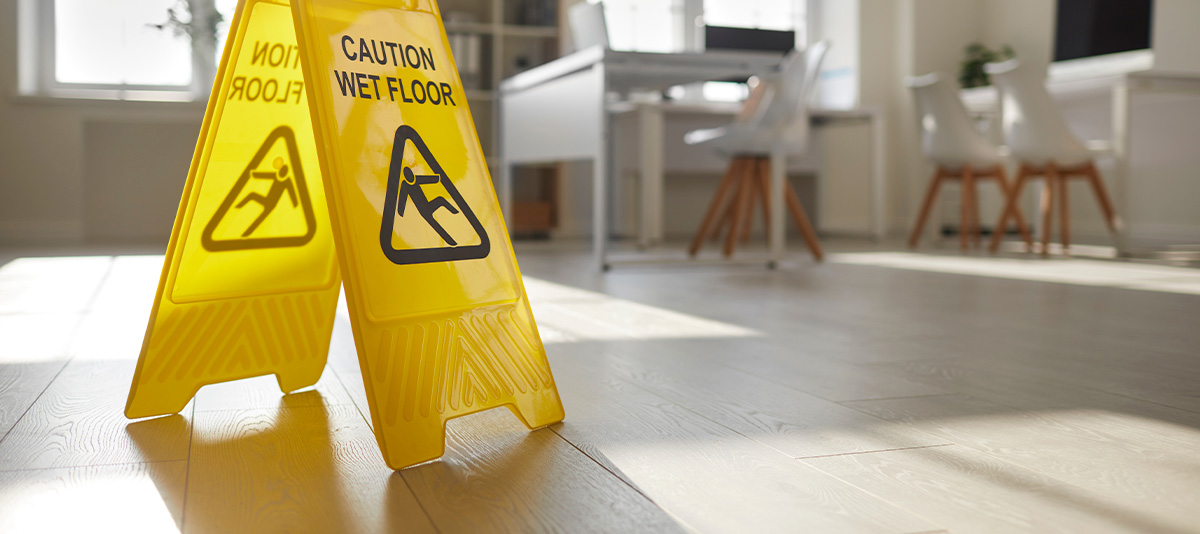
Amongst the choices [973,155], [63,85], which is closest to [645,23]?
[973,155]

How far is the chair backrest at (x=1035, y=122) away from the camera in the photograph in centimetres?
423

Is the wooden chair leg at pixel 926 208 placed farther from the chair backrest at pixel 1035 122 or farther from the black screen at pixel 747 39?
the black screen at pixel 747 39

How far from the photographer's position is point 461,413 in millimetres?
982

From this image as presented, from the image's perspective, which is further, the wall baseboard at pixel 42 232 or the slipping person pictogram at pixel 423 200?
the wall baseboard at pixel 42 232

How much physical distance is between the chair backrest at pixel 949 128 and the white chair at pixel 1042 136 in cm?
25

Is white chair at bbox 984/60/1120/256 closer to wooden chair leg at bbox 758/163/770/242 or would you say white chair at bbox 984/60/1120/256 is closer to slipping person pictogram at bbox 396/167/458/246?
wooden chair leg at bbox 758/163/770/242

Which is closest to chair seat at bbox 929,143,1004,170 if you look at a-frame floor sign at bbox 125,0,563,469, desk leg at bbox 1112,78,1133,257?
desk leg at bbox 1112,78,1133,257

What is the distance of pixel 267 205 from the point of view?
1196 mm

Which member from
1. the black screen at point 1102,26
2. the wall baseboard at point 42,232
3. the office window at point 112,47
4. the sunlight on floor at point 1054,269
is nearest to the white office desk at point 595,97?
the sunlight on floor at point 1054,269

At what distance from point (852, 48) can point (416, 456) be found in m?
6.10

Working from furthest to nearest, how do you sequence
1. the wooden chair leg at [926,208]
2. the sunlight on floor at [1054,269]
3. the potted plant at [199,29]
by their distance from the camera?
1. the potted plant at [199,29]
2. the wooden chair leg at [926,208]
3. the sunlight on floor at [1054,269]

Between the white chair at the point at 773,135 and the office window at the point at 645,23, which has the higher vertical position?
the office window at the point at 645,23

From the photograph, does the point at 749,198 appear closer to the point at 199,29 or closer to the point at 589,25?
the point at 589,25

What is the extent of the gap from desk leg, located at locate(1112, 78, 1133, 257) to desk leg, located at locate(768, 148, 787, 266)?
5.04 feet
